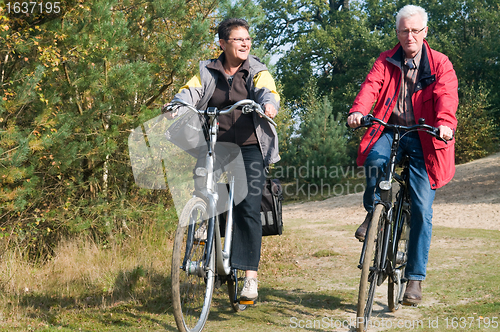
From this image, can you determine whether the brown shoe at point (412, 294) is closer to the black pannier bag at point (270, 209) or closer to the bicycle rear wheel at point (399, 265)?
the bicycle rear wheel at point (399, 265)

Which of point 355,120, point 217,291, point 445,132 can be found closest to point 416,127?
point 445,132

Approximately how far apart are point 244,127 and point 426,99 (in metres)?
1.32

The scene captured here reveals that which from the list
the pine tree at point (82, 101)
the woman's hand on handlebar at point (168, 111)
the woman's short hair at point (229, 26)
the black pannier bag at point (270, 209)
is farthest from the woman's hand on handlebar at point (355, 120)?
the pine tree at point (82, 101)

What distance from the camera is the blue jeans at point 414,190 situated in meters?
3.52

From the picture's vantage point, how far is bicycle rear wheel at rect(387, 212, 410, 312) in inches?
142

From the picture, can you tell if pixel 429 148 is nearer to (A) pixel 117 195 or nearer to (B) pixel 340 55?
(A) pixel 117 195

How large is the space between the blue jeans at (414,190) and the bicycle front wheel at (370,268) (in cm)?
29

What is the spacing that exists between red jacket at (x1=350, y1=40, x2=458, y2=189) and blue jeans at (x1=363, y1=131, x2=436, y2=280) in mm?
61

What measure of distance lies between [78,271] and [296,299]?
2.24 m

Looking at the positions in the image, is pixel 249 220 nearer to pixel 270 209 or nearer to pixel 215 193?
pixel 270 209

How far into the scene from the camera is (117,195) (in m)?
6.21

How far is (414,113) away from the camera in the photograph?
142 inches

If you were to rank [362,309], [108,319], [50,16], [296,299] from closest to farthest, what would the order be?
[362,309]
[108,319]
[296,299]
[50,16]

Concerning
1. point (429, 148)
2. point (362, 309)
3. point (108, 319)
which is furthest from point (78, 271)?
point (429, 148)
